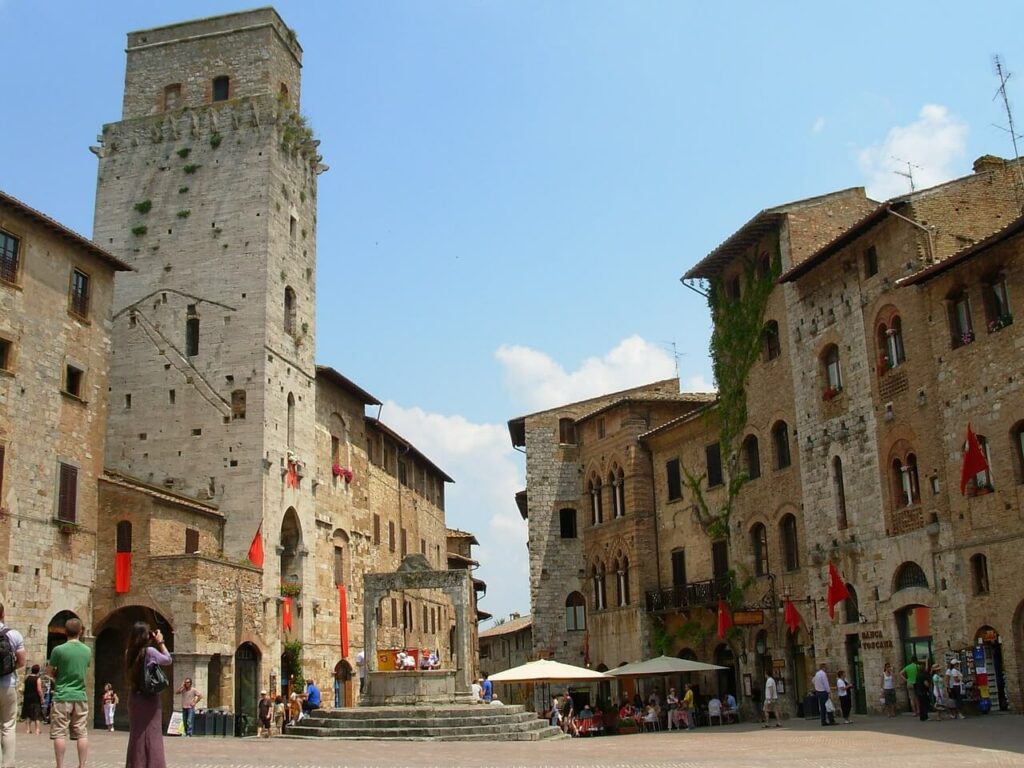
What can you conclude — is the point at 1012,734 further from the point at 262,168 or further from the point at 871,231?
the point at 262,168

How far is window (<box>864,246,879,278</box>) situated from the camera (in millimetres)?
29750

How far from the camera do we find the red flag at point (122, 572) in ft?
97.3

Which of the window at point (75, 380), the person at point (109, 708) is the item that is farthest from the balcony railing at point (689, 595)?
the window at point (75, 380)

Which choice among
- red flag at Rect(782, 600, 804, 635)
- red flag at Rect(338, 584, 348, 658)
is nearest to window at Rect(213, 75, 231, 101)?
red flag at Rect(338, 584, 348, 658)

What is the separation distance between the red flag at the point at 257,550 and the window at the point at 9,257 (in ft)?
37.3

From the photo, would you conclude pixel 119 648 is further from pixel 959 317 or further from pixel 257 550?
pixel 959 317

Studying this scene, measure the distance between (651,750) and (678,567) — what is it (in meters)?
20.6

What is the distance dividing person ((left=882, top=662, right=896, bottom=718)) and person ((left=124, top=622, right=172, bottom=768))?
20635 mm

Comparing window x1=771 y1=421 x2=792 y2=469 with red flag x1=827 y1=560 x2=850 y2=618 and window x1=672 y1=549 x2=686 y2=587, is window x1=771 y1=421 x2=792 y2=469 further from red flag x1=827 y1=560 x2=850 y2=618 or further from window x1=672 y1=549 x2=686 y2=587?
window x1=672 y1=549 x2=686 y2=587

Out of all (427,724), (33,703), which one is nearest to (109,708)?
(33,703)

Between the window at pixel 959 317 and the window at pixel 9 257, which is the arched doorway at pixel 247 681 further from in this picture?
the window at pixel 959 317

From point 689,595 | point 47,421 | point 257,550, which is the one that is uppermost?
point 47,421

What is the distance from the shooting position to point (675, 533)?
41.2 m

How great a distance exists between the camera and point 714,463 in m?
38.6
